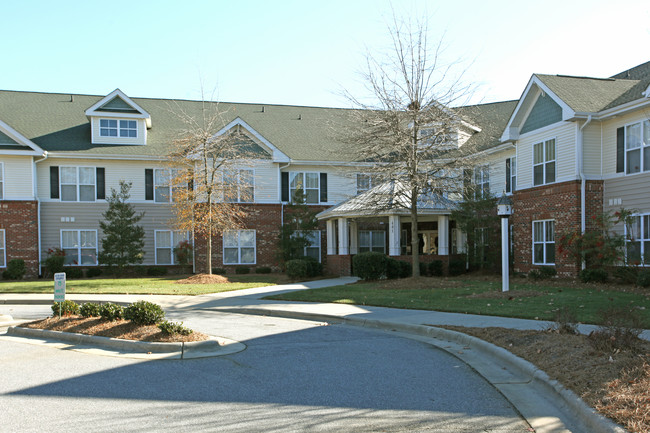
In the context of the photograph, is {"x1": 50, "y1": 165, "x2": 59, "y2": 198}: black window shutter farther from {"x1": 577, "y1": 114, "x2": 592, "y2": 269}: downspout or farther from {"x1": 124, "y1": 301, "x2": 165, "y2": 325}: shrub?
{"x1": 577, "y1": 114, "x2": 592, "y2": 269}: downspout

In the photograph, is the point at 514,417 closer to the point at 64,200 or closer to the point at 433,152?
the point at 433,152

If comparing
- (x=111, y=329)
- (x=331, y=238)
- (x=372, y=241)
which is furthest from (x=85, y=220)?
(x=111, y=329)

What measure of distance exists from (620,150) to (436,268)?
9081mm

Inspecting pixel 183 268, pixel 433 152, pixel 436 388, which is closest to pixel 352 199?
pixel 433 152

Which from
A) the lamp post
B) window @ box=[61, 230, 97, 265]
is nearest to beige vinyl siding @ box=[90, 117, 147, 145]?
window @ box=[61, 230, 97, 265]

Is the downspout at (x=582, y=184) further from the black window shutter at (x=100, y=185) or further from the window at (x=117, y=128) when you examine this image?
the black window shutter at (x=100, y=185)

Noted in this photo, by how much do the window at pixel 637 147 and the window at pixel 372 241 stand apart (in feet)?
42.6

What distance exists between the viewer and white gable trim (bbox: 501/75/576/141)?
21170mm

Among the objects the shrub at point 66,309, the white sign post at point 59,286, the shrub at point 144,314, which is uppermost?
the white sign post at point 59,286

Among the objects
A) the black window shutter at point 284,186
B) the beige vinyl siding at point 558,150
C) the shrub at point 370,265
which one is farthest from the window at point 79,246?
the beige vinyl siding at point 558,150

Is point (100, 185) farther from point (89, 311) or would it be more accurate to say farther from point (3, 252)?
point (89, 311)

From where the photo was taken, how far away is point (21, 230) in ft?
90.4

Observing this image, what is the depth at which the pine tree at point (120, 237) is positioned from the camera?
26.8 m

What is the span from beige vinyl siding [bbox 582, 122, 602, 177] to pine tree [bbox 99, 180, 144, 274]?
776 inches
